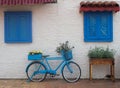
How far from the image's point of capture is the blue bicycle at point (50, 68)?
40.5ft

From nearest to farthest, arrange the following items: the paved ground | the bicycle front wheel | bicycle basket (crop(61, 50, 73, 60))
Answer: the paved ground < bicycle basket (crop(61, 50, 73, 60)) < the bicycle front wheel

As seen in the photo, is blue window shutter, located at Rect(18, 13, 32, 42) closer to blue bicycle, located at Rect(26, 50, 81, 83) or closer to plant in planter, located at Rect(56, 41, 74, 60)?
blue bicycle, located at Rect(26, 50, 81, 83)

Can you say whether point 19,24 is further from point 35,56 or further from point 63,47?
point 63,47

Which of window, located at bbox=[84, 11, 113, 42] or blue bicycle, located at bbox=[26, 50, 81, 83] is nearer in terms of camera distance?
blue bicycle, located at bbox=[26, 50, 81, 83]

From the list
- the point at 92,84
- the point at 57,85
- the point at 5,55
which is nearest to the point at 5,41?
the point at 5,55

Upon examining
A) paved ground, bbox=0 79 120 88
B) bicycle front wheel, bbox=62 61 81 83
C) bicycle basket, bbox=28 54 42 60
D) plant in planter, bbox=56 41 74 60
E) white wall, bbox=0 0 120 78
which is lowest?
paved ground, bbox=0 79 120 88

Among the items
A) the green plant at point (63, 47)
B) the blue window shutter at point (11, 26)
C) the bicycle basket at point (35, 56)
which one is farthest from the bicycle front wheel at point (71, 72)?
the blue window shutter at point (11, 26)

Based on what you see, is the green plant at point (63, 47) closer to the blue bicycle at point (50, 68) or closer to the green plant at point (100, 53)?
the blue bicycle at point (50, 68)

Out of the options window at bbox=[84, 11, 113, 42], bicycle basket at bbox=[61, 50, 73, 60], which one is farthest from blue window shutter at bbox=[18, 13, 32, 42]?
window at bbox=[84, 11, 113, 42]

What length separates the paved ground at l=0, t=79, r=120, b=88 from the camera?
11.7m

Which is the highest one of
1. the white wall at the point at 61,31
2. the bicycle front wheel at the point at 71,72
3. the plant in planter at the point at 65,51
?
the white wall at the point at 61,31

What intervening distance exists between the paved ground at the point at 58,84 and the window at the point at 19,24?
158cm

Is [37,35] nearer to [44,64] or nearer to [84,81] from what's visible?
[44,64]

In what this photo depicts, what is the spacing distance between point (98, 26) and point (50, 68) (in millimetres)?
2239
